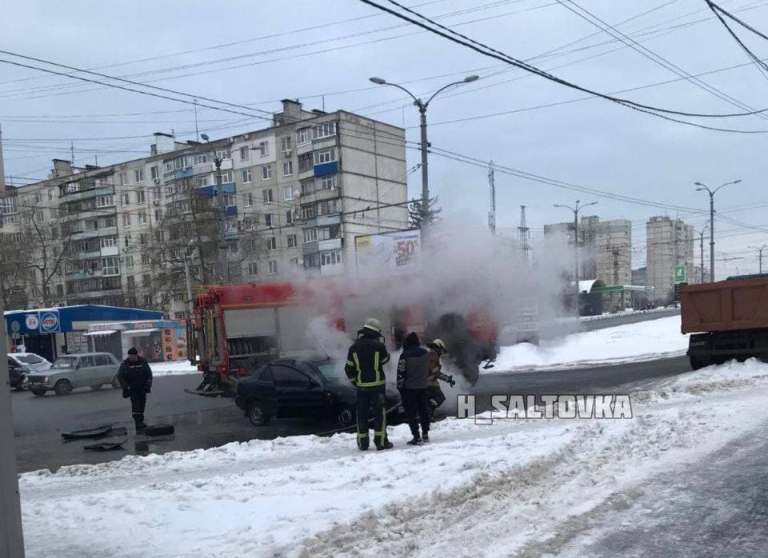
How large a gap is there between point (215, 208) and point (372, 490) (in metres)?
39.7

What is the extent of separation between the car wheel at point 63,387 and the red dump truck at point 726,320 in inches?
844

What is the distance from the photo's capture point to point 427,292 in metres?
13.4

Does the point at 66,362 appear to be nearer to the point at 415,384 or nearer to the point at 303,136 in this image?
the point at 415,384

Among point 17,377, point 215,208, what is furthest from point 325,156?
point 17,377

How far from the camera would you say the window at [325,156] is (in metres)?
51.3

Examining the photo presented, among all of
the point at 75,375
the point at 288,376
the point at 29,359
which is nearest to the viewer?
the point at 288,376

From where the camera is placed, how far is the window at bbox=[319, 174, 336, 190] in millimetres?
51438

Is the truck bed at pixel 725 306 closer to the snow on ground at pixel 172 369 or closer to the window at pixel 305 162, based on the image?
the snow on ground at pixel 172 369

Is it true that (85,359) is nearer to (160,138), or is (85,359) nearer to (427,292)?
(427,292)

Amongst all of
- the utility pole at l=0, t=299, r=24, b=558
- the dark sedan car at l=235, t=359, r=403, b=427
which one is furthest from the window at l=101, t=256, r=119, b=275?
the utility pole at l=0, t=299, r=24, b=558

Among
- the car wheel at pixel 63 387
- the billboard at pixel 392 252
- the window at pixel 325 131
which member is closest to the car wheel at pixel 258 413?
the billboard at pixel 392 252

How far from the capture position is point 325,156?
51906mm

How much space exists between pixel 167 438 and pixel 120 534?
7.36 m

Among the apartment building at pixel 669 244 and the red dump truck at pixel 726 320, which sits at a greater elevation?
the apartment building at pixel 669 244
